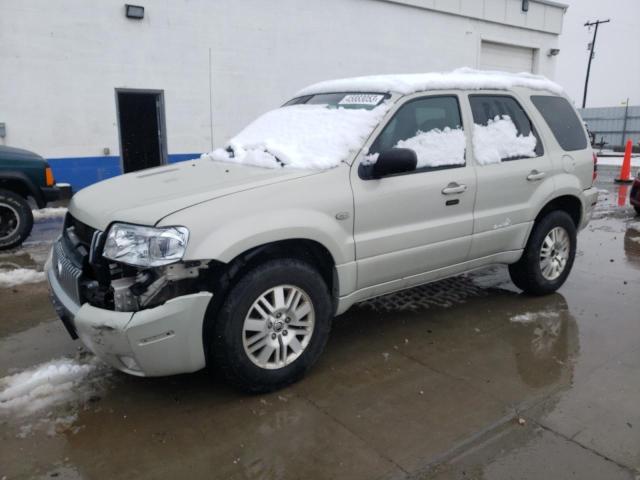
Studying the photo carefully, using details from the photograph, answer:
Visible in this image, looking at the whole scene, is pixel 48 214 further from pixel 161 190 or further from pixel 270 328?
pixel 270 328

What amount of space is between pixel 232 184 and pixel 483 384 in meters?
2.03

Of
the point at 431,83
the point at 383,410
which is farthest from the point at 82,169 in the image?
the point at 383,410

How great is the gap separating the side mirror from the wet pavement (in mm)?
1328

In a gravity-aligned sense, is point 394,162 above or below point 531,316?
above

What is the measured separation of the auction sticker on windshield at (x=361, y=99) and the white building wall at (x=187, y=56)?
7.98 m

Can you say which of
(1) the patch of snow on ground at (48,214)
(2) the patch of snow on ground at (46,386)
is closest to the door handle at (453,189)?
(2) the patch of snow on ground at (46,386)

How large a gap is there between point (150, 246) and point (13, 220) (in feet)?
16.0

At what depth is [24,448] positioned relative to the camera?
9.18ft

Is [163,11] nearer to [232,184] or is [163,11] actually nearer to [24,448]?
[232,184]

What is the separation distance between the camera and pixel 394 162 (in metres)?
3.47

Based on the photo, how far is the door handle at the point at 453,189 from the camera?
13.0 feet

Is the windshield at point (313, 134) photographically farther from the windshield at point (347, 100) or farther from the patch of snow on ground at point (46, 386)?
the patch of snow on ground at point (46, 386)

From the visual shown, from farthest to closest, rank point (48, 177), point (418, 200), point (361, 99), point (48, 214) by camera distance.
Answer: point (48, 214), point (48, 177), point (361, 99), point (418, 200)

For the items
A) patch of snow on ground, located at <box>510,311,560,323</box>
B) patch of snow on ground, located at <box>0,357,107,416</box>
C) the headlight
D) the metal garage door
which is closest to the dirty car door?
patch of snow on ground, located at <box>510,311,560,323</box>
